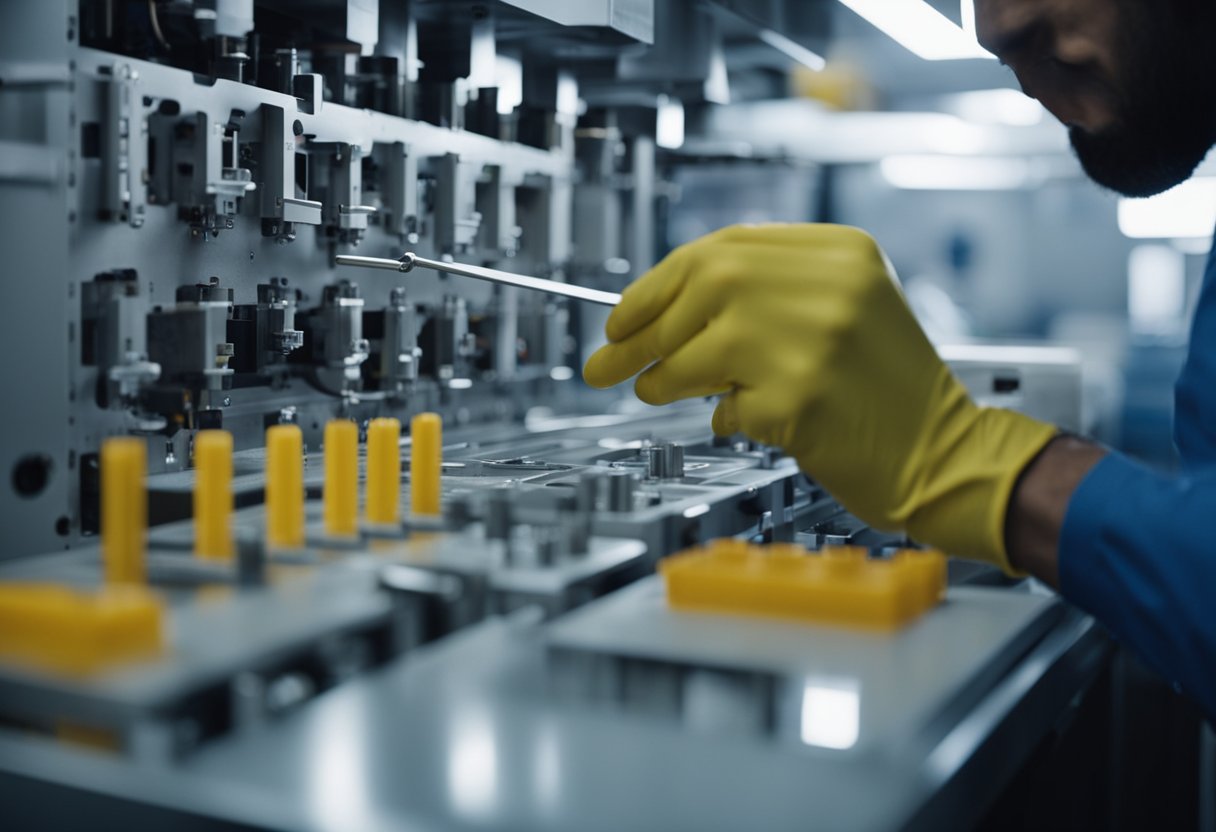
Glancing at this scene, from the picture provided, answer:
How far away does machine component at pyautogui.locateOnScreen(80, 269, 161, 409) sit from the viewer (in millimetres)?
1452

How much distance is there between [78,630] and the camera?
75 cm

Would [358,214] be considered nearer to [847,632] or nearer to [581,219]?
[581,219]

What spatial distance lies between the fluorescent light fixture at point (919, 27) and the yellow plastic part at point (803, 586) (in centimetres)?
141

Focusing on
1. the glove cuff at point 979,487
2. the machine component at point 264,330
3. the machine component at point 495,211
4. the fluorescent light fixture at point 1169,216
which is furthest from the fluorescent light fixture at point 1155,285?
the glove cuff at point 979,487

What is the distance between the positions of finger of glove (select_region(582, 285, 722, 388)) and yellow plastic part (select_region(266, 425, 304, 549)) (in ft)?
1.28

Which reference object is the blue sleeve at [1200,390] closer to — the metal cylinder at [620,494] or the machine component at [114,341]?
the metal cylinder at [620,494]

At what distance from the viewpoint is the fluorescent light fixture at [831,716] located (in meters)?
0.77

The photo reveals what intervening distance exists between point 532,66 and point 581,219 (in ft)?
1.23

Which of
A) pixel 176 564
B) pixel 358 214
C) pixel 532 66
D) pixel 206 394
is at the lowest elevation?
pixel 176 564

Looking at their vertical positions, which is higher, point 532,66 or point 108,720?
point 532,66

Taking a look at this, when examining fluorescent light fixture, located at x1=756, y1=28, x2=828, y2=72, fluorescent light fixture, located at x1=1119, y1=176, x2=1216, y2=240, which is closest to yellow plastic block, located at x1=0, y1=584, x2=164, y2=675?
fluorescent light fixture, located at x1=756, y1=28, x2=828, y2=72

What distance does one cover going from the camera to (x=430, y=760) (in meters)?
0.74

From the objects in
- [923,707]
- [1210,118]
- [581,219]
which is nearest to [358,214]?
[581,219]

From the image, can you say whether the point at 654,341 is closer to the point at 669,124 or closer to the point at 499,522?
the point at 499,522
